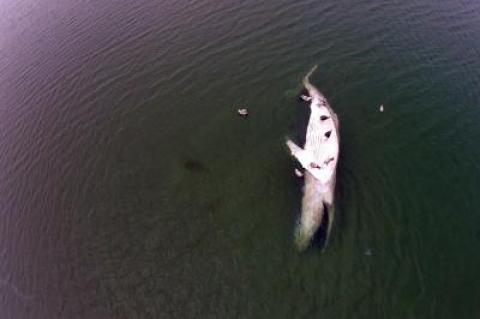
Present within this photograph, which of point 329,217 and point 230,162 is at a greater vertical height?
point 230,162

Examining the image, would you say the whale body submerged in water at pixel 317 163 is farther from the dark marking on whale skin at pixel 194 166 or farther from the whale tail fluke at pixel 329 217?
the dark marking on whale skin at pixel 194 166

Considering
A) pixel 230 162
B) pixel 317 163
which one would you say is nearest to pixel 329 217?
pixel 317 163

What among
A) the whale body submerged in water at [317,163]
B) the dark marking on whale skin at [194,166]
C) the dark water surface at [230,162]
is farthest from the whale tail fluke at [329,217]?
the dark marking on whale skin at [194,166]

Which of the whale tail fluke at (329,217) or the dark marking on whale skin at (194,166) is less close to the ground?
the dark marking on whale skin at (194,166)

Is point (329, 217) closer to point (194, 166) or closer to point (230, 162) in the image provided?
point (230, 162)

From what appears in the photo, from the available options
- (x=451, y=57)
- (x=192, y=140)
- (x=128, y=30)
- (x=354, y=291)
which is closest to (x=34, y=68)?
(x=128, y=30)

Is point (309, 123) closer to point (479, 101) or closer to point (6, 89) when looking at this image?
point (479, 101)

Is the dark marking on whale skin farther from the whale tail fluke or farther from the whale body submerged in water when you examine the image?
the whale tail fluke
